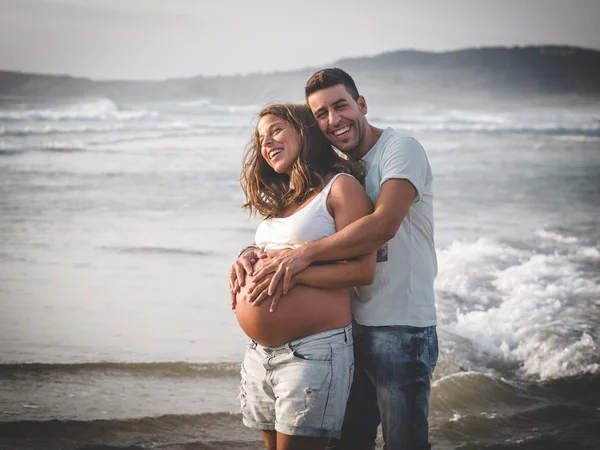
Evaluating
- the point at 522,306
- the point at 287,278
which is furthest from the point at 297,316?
the point at 522,306

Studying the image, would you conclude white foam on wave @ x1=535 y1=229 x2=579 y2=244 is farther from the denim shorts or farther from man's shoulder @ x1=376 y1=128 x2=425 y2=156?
the denim shorts

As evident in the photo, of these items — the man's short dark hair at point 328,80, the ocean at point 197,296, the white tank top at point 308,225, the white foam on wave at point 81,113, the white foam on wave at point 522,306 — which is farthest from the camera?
the white foam on wave at point 81,113

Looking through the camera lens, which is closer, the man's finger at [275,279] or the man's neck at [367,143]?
the man's finger at [275,279]

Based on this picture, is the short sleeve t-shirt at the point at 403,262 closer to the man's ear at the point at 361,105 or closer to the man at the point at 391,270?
the man at the point at 391,270

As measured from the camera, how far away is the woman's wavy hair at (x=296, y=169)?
229cm

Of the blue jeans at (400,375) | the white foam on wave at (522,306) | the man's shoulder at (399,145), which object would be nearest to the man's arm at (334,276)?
the blue jeans at (400,375)

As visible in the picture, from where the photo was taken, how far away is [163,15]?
12359mm

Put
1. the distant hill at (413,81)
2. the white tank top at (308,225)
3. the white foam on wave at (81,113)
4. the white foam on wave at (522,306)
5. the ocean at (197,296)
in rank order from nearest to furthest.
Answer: the white tank top at (308,225) → the ocean at (197,296) → the white foam on wave at (522,306) → the distant hill at (413,81) → the white foam on wave at (81,113)

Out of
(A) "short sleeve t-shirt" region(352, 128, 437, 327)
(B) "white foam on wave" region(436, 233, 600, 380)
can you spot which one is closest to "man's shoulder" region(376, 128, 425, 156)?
(A) "short sleeve t-shirt" region(352, 128, 437, 327)

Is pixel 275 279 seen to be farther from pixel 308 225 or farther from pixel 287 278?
pixel 308 225

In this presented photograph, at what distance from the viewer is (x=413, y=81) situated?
17.4 meters

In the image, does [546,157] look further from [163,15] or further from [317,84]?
[317,84]

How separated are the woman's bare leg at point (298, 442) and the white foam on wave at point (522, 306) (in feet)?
8.27

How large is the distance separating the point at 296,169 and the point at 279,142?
0.41ft
